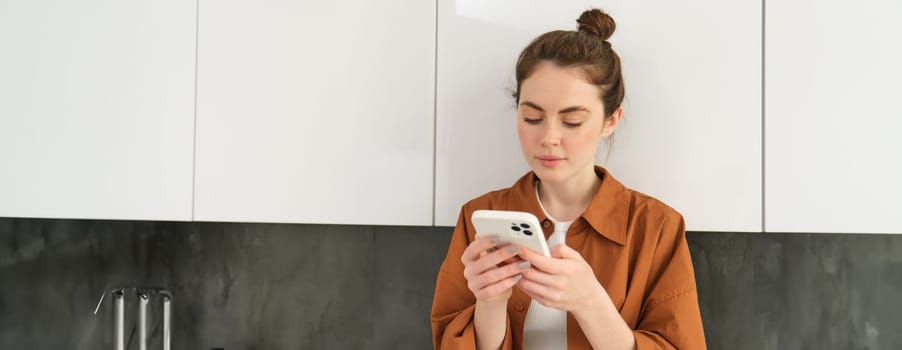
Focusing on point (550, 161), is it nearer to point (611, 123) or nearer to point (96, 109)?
point (611, 123)

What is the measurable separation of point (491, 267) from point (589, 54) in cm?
38

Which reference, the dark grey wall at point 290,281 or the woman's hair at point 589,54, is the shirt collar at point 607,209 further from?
the dark grey wall at point 290,281

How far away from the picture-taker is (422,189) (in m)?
1.32

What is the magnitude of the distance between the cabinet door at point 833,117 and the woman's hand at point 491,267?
1.60ft

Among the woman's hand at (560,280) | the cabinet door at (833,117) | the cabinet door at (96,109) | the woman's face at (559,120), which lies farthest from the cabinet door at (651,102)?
the cabinet door at (96,109)

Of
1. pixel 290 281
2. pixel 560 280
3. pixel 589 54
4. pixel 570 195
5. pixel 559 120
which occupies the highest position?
pixel 589 54

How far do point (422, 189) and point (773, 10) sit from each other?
0.66m

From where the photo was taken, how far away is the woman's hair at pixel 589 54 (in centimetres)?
114

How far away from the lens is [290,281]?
69.7 inches

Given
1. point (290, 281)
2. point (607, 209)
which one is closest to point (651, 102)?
point (607, 209)

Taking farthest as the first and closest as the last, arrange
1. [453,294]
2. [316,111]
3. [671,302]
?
[316,111], [453,294], [671,302]

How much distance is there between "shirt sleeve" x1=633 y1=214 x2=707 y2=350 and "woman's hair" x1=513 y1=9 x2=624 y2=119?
0.23 metres

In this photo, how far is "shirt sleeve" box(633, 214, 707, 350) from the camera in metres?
1.11

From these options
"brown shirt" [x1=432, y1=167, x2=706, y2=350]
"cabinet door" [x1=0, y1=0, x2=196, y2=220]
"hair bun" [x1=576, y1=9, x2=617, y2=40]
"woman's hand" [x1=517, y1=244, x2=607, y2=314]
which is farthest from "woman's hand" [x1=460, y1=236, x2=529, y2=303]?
"cabinet door" [x1=0, y1=0, x2=196, y2=220]
